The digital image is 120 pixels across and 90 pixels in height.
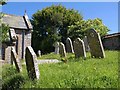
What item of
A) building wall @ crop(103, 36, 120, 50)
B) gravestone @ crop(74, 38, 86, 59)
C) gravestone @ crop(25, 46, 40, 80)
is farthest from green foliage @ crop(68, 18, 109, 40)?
gravestone @ crop(25, 46, 40, 80)

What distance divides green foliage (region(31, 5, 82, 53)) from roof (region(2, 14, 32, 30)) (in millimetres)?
8999

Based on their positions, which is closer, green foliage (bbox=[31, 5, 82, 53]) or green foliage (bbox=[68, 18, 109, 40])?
green foliage (bbox=[68, 18, 109, 40])

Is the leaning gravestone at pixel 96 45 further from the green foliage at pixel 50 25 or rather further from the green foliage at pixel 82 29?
the green foliage at pixel 50 25

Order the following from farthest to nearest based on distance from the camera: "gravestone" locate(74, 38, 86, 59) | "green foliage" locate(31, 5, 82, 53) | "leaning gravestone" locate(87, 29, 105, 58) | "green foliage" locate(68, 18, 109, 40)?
"green foliage" locate(31, 5, 82, 53) < "green foliage" locate(68, 18, 109, 40) < "gravestone" locate(74, 38, 86, 59) < "leaning gravestone" locate(87, 29, 105, 58)

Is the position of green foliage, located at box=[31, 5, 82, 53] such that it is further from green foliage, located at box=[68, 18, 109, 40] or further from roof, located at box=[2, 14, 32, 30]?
roof, located at box=[2, 14, 32, 30]

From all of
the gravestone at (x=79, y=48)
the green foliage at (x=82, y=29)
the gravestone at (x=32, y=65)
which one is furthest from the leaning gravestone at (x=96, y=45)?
the green foliage at (x=82, y=29)

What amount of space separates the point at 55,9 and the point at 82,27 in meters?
13.2

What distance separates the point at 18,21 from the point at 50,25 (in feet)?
41.6

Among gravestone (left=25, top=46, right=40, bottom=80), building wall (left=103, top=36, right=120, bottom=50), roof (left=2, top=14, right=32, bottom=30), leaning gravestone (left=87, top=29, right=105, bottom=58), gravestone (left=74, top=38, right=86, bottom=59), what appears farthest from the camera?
roof (left=2, top=14, right=32, bottom=30)

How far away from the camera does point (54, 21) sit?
54.0 metres

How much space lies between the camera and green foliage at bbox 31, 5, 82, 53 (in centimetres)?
5128

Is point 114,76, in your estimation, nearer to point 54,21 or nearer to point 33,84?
point 33,84

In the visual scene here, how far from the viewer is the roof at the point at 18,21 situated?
40297mm

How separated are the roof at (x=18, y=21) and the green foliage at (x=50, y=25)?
8999mm
